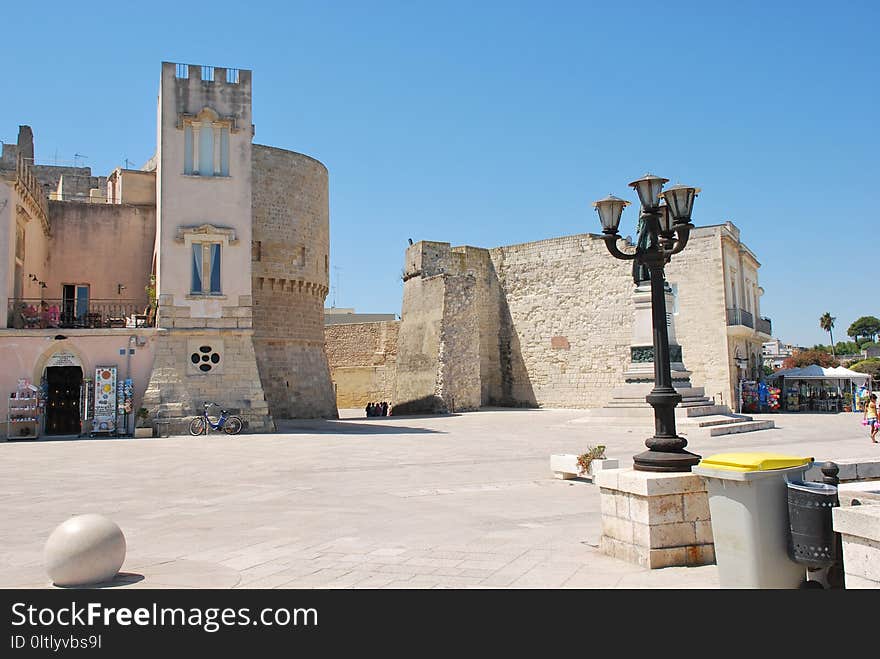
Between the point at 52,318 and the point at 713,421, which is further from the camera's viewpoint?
the point at 52,318

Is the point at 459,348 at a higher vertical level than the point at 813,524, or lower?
higher

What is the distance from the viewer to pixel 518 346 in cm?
3534

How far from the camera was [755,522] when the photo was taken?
14.3 ft

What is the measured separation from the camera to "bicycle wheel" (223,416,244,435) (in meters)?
20.3

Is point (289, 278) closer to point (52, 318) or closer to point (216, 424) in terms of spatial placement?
point (52, 318)

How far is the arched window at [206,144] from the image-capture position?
71.7ft

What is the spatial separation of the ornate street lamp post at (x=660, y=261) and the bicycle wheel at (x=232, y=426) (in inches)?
605

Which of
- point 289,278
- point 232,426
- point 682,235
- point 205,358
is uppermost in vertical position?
point 289,278

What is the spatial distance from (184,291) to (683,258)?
19.5m

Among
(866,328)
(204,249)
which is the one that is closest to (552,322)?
(204,249)

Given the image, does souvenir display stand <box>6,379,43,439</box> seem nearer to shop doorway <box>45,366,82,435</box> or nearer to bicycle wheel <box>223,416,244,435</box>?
shop doorway <box>45,366,82,435</box>

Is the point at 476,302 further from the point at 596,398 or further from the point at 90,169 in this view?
the point at 90,169

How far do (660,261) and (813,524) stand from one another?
3.01m
